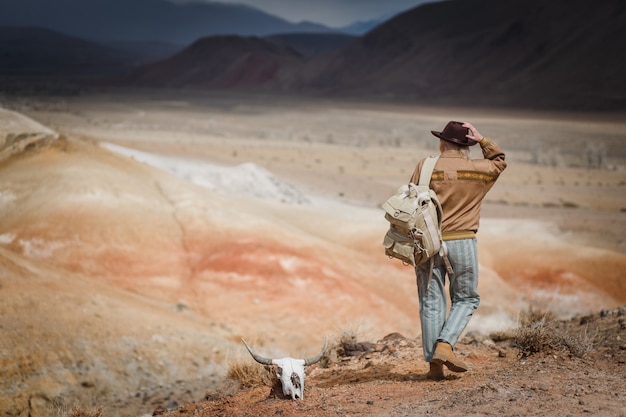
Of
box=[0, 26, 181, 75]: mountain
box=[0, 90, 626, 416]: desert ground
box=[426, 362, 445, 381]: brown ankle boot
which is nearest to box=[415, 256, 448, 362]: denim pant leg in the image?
box=[426, 362, 445, 381]: brown ankle boot

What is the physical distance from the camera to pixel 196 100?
71875mm

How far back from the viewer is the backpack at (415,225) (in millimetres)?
4656

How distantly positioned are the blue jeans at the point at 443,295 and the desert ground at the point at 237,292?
13.9 inches

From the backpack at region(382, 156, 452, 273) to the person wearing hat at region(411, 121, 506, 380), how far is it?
3.6 inches

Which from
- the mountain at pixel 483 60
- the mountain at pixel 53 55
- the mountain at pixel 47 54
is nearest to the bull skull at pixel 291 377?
the mountain at pixel 483 60

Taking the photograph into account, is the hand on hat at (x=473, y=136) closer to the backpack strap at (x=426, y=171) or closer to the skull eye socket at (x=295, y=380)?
the backpack strap at (x=426, y=171)

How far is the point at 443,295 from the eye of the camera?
16.0 ft

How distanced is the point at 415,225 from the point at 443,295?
580 millimetres

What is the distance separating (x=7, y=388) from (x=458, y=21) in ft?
280

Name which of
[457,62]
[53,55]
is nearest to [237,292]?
[457,62]

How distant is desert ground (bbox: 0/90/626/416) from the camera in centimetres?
512

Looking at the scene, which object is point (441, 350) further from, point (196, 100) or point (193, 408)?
point (196, 100)

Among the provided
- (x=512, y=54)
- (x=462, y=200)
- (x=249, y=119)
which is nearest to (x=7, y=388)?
(x=462, y=200)

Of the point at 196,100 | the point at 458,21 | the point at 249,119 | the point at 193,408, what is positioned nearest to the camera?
the point at 193,408
